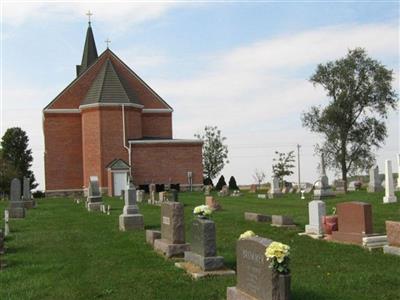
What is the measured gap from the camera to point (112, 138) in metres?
50.3

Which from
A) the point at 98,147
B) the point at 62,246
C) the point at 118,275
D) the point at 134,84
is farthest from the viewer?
the point at 134,84

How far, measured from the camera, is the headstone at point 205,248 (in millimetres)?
9805

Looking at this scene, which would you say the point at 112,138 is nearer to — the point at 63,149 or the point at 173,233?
the point at 63,149

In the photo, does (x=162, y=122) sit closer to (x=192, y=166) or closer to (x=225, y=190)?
(x=192, y=166)

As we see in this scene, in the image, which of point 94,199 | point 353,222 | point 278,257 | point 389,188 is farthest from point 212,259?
point 94,199

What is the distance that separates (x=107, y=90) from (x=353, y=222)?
41050 mm

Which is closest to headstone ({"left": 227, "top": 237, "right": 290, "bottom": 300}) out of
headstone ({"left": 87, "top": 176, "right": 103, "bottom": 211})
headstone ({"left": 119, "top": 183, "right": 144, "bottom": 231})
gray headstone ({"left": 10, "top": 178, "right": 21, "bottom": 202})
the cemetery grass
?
the cemetery grass

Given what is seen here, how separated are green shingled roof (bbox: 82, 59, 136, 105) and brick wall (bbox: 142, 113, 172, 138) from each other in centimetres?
367

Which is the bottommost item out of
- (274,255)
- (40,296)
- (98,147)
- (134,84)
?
(40,296)

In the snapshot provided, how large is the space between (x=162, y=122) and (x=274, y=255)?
50210 millimetres

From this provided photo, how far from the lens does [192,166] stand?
5088 cm

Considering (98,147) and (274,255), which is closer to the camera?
(274,255)

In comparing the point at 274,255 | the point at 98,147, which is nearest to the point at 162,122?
the point at 98,147

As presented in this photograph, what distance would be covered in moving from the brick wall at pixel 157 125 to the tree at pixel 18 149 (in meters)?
24.3
